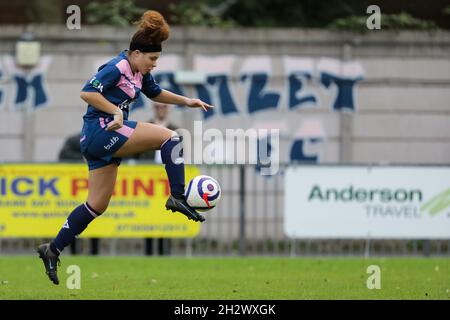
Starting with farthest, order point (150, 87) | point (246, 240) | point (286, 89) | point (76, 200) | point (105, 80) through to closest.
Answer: point (286, 89) → point (246, 240) → point (76, 200) → point (150, 87) → point (105, 80)

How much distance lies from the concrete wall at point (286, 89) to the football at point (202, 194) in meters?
8.88

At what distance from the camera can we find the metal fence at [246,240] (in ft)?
50.2

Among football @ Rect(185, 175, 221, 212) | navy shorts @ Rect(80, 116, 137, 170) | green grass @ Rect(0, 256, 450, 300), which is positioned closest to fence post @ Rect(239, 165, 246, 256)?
green grass @ Rect(0, 256, 450, 300)

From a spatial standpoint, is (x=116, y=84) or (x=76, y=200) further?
(x=76, y=200)

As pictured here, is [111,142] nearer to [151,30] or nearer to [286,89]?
[151,30]

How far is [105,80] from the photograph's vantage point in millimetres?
9141

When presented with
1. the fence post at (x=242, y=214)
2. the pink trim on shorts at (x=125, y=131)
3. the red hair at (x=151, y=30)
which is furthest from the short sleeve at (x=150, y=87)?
the fence post at (x=242, y=214)

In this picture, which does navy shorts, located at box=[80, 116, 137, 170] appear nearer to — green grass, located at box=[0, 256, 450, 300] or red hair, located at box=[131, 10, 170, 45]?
red hair, located at box=[131, 10, 170, 45]

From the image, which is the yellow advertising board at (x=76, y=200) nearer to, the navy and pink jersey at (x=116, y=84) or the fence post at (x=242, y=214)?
the fence post at (x=242, y=214)

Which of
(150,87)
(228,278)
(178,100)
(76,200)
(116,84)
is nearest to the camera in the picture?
(116,84)

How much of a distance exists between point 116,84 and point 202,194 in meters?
1.16

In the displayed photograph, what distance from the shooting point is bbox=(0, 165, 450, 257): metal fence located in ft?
50.2

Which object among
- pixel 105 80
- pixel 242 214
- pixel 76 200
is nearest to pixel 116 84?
pixel 105 80

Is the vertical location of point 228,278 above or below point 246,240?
below
